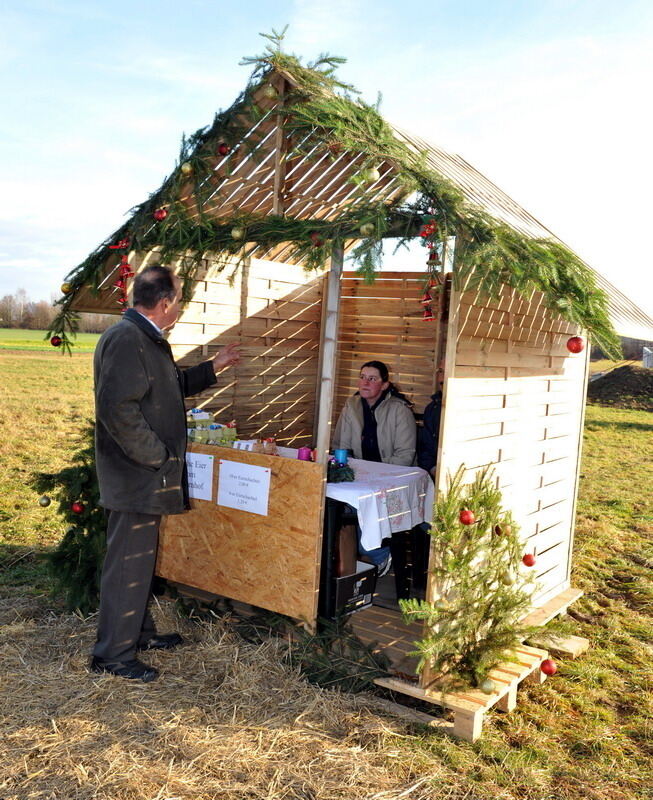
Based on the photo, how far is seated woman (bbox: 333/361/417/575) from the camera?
584cm

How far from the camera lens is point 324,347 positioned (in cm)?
468

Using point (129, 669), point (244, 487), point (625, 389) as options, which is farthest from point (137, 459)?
point (625, 389)

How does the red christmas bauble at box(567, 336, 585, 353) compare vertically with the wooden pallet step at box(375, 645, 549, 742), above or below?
above

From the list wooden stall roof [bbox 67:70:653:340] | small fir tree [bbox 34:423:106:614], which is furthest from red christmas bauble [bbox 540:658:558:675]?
small fir tree [bbox 34:423:106:614]

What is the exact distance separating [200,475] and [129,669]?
1.31 meters

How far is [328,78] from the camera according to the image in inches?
177

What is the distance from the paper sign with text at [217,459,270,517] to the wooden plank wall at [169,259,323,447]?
60.8 inches

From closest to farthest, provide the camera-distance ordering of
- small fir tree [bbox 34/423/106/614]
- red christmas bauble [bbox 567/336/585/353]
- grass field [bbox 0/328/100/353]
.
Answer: red christmas bauble [bbox 567/336/585/353] < small fir tree [bbox 34/423/106/614] < grass field [bbox 0/328/100/353]

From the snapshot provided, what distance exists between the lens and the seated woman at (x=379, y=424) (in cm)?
584

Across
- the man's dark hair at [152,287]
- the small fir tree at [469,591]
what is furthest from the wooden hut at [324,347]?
the man's dark hair at [152,287]

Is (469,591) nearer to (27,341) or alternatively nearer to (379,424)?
(379,424)

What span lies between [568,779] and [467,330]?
2459 millimetres

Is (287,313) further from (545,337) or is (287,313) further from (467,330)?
(467,330)

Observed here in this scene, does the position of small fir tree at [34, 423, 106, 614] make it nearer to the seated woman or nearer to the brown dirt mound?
the seated woman
